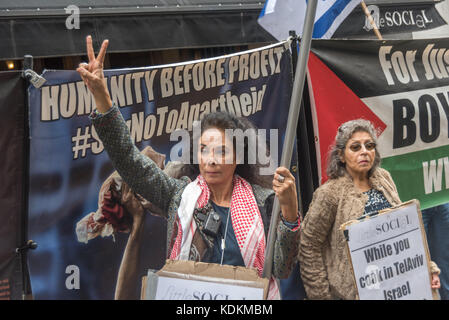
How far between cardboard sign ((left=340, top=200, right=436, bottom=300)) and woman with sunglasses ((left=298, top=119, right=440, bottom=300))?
0.44 ft

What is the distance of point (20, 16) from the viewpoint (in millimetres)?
5375

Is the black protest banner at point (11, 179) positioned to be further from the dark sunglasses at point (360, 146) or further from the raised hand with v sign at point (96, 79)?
the dark sunglasses at point (360, 146)

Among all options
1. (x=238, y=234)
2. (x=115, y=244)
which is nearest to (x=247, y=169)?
(x=238, y=234)

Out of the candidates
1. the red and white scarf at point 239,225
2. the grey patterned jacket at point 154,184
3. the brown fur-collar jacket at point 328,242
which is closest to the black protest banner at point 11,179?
the grey patterned jacket at point 154,184

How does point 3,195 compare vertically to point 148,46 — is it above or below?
below

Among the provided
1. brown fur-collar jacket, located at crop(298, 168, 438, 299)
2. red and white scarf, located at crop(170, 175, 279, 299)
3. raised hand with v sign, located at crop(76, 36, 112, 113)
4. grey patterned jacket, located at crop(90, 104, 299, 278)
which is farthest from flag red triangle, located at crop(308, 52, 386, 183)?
raised hand with v sign, located at crop(76, 36, 112, 113)

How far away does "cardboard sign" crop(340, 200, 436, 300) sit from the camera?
379 cm

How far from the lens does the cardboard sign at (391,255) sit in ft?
12.4

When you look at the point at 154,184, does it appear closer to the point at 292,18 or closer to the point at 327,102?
the point at 327,102

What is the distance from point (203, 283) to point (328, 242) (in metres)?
1.06

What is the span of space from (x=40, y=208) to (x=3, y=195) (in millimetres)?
220

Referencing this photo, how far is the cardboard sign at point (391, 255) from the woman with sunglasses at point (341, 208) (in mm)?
135
